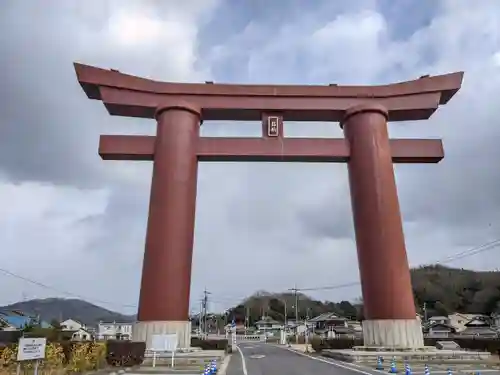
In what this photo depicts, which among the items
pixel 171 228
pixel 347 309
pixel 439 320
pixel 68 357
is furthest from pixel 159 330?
pixel 347 309

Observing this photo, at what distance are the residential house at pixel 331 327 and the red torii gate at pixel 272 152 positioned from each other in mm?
37693

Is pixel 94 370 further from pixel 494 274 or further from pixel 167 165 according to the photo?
pixel 494 274

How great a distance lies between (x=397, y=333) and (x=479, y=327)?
1498 inches

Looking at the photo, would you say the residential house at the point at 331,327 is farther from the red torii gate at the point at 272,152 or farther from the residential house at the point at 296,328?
the red torii gate at the point at 272,152

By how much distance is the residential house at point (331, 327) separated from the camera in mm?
55291

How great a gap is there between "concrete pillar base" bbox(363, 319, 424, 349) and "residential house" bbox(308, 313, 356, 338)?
37515 millimetres

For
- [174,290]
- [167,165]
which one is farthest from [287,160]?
[174,290]

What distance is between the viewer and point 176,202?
729 inches

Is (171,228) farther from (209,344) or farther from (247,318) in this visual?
(247,318)

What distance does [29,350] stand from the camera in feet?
28.2

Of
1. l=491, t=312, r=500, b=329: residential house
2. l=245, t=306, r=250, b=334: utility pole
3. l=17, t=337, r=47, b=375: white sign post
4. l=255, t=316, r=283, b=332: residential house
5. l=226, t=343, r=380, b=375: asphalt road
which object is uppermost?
l=245, t=306, r=250, b=334: utility pole

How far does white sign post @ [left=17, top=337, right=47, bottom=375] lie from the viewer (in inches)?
329

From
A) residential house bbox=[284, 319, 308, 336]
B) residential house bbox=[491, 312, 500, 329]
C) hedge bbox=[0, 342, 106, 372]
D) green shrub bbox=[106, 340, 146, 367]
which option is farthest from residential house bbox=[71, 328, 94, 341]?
residential house bbox=[491, 312, 500, 329]

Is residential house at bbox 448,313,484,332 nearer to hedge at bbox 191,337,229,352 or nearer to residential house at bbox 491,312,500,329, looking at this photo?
residential house at bbox 491,312,500,329
